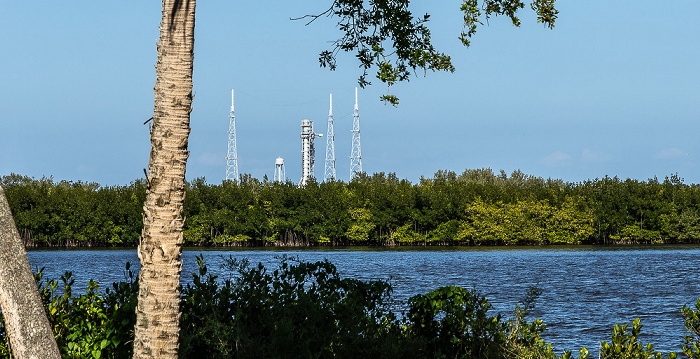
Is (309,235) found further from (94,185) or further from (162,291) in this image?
(162,291)

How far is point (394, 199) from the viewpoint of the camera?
9288cm

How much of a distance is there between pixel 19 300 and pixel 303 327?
12.2ft

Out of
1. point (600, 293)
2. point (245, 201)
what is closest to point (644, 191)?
point (245, 201)

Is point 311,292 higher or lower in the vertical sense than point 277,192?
lower

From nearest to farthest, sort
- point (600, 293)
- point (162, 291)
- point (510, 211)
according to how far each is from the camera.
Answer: point (162, 291) → point (600, 293) → point (510, 211)

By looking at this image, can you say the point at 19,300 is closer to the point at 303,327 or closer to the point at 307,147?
the point at 303,327

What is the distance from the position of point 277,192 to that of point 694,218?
2093 inches

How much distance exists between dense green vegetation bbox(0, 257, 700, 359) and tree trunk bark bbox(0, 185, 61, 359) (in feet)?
8.39

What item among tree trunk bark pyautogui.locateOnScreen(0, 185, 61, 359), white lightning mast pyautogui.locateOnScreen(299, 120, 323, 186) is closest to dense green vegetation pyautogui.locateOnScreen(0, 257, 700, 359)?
tree trunk bark pyautogui.locateOnScreen(0, 185, 61, 359)

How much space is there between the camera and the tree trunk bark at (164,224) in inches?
204

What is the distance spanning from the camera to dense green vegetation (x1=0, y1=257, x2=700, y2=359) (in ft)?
24.0

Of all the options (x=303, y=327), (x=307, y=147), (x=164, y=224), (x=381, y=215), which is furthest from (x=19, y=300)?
(x=307, y=147)

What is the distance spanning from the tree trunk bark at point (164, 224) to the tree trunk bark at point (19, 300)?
2.55 ft

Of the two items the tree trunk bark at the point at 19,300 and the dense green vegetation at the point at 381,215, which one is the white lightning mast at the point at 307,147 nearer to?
the dense green vegetation at the point at 381,215
